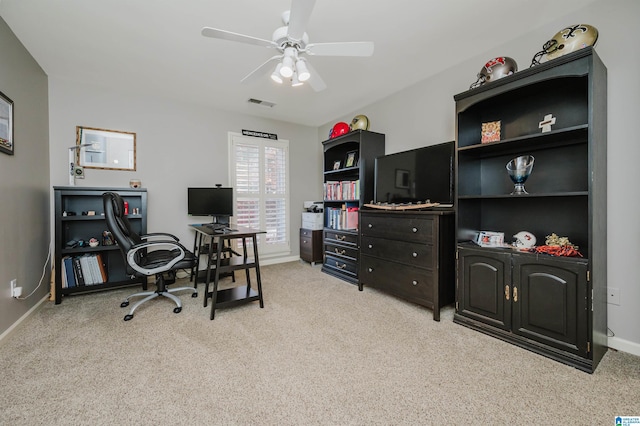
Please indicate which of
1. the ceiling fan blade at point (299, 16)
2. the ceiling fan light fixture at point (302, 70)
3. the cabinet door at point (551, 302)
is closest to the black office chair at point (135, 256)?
the ceiling fan light fixture at point (302, 70)

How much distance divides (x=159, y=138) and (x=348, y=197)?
9.01 feet

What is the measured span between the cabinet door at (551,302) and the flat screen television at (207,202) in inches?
132

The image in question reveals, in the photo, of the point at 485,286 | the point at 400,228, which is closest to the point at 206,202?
the point at 400,228

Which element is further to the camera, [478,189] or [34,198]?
[34,198]

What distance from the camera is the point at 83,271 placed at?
9.85ft

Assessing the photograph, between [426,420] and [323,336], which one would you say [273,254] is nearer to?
[323,336]

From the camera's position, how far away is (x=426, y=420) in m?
1.30

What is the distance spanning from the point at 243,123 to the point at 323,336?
3.53 m

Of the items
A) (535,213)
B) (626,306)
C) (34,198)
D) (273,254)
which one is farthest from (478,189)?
(34,198)

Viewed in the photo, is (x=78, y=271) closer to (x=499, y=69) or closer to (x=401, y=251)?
(x=401, y=251)

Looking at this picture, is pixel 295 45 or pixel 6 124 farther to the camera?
pixel 6 124

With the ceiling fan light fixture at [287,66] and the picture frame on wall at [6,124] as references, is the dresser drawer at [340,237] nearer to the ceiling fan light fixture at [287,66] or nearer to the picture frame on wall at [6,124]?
the ceiling fan light fixture at [287,66]

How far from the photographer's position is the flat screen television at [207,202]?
3.76 m

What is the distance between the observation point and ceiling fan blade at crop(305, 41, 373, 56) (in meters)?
1.86
